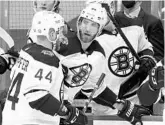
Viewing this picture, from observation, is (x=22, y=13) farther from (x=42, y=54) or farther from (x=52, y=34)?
(x=42, y=54)

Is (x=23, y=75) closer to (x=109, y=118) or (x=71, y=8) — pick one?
(x=109, y=118)

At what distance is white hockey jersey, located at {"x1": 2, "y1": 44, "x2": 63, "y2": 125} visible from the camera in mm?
3383

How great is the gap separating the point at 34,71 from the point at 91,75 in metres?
0.71

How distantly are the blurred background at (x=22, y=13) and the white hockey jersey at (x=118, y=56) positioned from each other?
24 cm

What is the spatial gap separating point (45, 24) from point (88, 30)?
0.46 metres

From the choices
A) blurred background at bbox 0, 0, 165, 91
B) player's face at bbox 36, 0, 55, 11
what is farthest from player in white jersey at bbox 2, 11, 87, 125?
blurred background at bbox 0, 0, 165, 91

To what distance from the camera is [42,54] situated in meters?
3.41

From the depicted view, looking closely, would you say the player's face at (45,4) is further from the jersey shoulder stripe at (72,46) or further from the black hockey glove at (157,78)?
the black hockey glove at (157,78)

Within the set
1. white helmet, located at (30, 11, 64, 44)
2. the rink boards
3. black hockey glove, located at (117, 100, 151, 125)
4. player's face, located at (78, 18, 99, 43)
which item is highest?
white helmet, located at (30, 11, 64, 44)

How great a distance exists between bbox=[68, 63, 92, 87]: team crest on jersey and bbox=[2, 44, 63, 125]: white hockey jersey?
0.84ft

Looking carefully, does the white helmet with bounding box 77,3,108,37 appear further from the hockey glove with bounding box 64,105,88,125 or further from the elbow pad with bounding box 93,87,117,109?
the hockey glove with bounding box 64,105,88,125

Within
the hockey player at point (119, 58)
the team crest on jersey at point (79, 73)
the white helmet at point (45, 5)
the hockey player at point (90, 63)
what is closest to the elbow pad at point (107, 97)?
the hockey player at point (90, 63)

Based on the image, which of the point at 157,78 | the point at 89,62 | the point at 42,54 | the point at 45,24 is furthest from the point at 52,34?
the point at 157,78

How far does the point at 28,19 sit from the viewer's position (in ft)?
14.9
